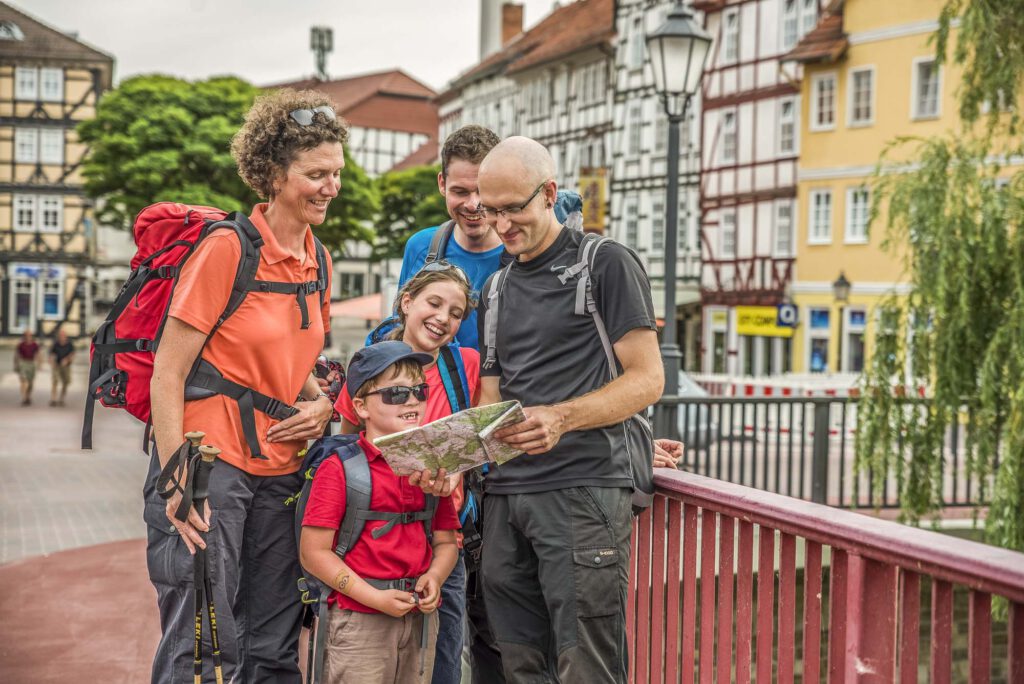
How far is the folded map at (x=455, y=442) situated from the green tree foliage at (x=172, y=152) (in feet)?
113

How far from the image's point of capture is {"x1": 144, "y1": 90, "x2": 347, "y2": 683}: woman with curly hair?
131 inches

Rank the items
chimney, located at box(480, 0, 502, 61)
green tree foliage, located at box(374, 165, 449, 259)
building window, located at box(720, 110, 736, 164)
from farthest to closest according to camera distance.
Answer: chimney, located at box(480, 0, 502, 61)
green tree foliage, located at box(374, 165, 449, 259)
building window, located at box(720, 110, 736, 164)

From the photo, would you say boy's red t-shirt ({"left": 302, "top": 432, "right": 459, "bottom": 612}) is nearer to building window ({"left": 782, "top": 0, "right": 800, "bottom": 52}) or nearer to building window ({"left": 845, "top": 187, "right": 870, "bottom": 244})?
building window ({"left": 845, "top": 187, "right": 870, "bottom": 244})

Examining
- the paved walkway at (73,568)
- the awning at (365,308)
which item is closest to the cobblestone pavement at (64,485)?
the paved walkway at (73,568)

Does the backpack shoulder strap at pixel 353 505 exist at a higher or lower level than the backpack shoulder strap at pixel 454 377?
lower

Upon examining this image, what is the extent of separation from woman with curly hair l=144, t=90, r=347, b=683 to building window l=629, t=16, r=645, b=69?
37.8m

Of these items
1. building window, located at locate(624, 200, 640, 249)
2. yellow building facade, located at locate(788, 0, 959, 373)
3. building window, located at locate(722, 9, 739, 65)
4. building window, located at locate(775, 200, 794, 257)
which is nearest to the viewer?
yellow building facade, located at locate(788, 0, 959, 373)

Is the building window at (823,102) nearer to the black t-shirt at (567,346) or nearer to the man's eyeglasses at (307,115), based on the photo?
the man's eyeglasses at (307,115)

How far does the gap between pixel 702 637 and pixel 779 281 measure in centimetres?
3045

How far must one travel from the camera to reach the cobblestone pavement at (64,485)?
1022 centimetres

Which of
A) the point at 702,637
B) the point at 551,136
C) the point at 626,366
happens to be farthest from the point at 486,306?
the point at 551,136

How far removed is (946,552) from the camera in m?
2.45

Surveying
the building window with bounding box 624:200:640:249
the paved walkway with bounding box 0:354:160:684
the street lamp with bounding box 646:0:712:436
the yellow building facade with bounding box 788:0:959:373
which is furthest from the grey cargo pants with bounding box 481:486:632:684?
the building window with bounding box 624:200:640:249

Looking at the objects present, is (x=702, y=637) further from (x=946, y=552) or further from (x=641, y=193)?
(x=641, y=193)
